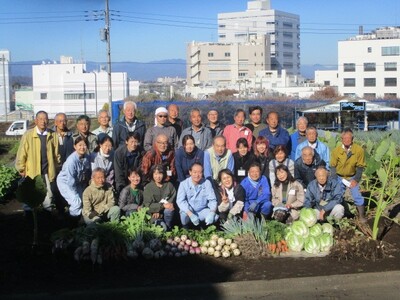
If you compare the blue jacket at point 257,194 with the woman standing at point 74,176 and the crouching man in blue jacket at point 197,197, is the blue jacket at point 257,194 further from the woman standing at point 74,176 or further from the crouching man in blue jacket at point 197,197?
the woman standing at point 74,176

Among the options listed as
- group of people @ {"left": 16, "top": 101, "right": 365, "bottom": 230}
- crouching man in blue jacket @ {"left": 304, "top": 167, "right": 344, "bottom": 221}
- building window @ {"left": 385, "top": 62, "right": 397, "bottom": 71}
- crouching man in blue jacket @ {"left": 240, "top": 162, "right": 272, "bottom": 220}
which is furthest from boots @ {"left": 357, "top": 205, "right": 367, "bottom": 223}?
building window @ {"left": 385, "top": 62, "right": 397, "bottom": 71}

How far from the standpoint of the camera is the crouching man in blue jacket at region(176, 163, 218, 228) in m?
8.66

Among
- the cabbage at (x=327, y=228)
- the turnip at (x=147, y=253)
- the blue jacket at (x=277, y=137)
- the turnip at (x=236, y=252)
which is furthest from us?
the blue jacket at (x=277, y=137)

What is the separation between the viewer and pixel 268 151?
963 cm

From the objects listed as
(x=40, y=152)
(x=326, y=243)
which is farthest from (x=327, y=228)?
(x=40, y=152)

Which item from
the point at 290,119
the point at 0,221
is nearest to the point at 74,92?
the point at 290,119

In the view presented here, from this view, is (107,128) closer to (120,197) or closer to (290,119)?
(120,197)

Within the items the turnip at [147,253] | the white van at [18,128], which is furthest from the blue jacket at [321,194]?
the white van at [18,128]

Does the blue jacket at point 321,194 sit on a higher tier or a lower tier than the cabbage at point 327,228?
higher

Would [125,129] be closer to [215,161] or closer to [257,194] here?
[215,161]

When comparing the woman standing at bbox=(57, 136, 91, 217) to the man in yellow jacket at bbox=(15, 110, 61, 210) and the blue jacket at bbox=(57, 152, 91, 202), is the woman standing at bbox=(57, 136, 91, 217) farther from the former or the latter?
the man in yellow jacket at bbox=(15, 110, 61, 210)

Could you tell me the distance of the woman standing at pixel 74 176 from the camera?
29.3 ft

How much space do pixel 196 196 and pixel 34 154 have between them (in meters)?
2.77

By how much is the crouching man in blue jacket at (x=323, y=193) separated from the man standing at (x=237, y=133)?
1.47m
